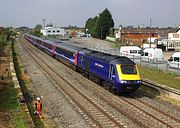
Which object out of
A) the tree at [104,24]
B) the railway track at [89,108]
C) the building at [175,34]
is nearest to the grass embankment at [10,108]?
the railway track at [89,108]

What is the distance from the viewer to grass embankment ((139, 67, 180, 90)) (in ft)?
89.0

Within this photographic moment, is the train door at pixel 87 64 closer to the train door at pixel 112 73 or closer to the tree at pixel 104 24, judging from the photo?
the train door at pixel 112 73

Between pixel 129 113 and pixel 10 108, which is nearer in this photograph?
pixel 129 113

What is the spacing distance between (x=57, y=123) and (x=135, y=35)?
10159 cm

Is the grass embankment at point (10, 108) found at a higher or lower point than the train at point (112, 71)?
lower

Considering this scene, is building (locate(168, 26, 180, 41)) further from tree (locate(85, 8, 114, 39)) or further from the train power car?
the train power car

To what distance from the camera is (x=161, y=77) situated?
30.6 metres

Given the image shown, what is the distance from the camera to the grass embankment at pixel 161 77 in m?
27.1

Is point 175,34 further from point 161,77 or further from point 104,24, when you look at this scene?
point 161,77

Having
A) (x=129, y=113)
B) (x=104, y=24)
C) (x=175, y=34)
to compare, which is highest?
(x=104, y=24)

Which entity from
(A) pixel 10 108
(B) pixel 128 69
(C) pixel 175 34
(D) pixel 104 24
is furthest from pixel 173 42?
(A) pixel 10 108

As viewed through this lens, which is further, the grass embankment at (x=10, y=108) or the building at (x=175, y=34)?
the building at (x=175, y=34)

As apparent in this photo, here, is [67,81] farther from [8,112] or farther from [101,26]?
[101,26]

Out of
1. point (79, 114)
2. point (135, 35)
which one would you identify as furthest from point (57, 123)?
point (135, 35)
